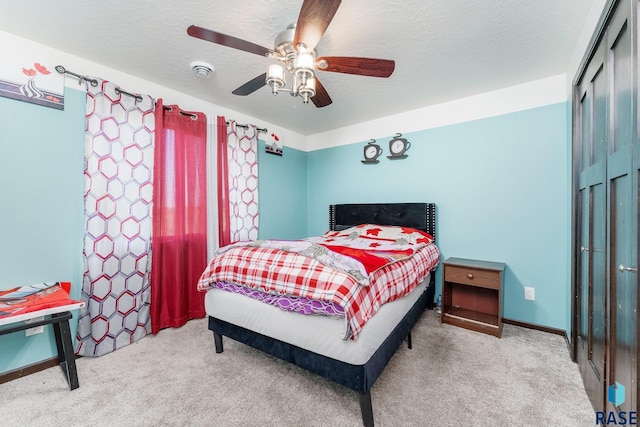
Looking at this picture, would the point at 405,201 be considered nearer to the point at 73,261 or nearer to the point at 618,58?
the point at 618,58

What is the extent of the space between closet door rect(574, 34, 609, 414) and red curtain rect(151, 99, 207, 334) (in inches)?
124

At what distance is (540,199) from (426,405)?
7.34ft

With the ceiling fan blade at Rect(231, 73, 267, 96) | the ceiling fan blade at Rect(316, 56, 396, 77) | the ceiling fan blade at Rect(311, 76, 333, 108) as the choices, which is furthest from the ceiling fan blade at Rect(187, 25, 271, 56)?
the ceiling fan blade at Rect(311, 76, 333, 108)

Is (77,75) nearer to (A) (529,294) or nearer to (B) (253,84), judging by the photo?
(B) (253,84)

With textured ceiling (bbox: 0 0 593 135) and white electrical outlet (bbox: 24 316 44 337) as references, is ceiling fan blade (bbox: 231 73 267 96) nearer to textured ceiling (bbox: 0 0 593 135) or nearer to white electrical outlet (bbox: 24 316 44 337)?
textured ceiling (bbox: 0 0 593 135)

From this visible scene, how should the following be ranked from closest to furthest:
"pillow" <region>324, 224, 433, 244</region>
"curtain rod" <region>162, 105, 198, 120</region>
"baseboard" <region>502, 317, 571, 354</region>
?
"baseboard" <region>502, 317, 571, 354</region>, "curtain rod" <region>162, 105, 198, 120</region>, "pillow" <region>324, 224, 433, 244</region>

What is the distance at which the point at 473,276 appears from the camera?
2.50 m

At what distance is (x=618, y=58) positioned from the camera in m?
1.20

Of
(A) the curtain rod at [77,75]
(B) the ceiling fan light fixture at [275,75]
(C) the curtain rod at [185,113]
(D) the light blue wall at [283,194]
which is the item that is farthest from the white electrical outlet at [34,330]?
(B) the ceiling fan light fixture at [275,75]

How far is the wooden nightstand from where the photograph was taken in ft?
7.88

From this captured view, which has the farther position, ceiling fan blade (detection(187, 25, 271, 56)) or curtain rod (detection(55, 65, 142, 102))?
curtain rod (detection(55, 65, 142, 102))

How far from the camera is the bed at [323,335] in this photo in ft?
4.59

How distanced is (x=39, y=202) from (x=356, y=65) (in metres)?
2.53

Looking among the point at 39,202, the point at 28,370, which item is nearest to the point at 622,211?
the point at 39,202
